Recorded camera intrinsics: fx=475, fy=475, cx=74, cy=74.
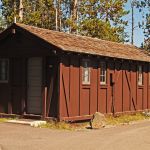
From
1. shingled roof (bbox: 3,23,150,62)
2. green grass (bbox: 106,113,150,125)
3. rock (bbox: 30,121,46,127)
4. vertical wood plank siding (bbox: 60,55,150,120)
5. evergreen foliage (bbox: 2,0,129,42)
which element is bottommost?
green grass (bbox: 106,113,150,125)

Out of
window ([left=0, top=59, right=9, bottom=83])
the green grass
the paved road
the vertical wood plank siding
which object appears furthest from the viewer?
window ([left=0, top=59, right=9, bottom=83])

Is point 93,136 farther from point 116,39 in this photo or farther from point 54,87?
point 116,39

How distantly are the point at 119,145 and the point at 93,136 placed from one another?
2.15m

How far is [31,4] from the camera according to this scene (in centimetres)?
5331

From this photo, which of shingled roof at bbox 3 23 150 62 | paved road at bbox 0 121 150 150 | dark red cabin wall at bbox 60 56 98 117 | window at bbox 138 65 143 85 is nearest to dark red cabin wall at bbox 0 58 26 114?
shingled roof at bbox 3 23 150 62

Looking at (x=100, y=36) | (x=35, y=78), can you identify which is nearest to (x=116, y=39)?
(x=100, y=36)

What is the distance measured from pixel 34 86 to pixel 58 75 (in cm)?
174

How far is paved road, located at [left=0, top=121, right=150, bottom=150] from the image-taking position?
14.3 metres

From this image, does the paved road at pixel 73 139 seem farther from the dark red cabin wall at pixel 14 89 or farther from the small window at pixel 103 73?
the small window at pixel 103 73

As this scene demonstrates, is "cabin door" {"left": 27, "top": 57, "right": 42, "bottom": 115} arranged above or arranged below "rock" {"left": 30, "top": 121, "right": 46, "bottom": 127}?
above

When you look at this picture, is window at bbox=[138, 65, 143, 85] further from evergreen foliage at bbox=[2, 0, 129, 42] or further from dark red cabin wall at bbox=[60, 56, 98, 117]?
evergreen foliage at bbox=[2, 0, 129, 42]

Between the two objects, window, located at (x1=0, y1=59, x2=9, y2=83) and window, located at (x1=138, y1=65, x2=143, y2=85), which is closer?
window, located at (x1=0, y1=59, x2=9, y2=83)

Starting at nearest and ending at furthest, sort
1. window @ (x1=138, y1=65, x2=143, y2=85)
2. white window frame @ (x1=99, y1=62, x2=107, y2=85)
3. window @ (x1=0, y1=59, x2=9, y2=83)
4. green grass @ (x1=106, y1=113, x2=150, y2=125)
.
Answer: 1. green grass @ (x1=106, y1=113, x2=150, y2=125)
2. window @ (x1=0, y1=59, x2=9, y2=83)
3. white window frame @ (x1=99, y1=62, x2=107, y2=85)
4. window @ (x1=138, y1=65, x2=143, y2=85)

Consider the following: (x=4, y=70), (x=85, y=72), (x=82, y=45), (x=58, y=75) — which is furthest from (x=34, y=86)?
(x=82, y=45)
